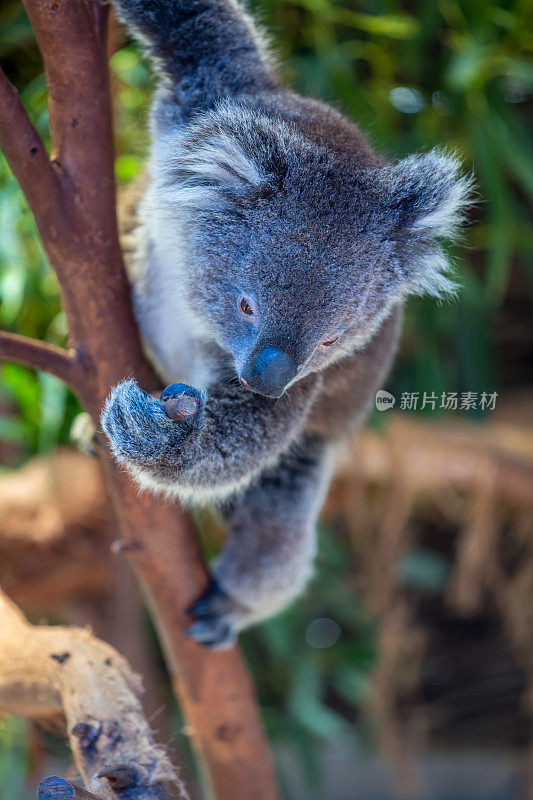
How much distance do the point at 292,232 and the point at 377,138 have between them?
4.85ft

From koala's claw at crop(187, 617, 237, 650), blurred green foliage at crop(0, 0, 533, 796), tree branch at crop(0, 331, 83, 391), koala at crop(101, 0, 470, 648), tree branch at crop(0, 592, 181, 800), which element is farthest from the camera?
blurred green foliage at crop(0, 0, 533, 796)

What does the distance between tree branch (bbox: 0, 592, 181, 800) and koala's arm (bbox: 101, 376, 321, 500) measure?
1.28 ft

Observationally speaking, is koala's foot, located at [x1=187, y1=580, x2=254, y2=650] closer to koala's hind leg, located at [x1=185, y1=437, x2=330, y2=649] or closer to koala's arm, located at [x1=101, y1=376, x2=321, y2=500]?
koala's hind leg, located at [x1=185, y1=437, x2=330, y2=649]

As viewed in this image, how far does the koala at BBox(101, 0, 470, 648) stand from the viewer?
142 centimetres

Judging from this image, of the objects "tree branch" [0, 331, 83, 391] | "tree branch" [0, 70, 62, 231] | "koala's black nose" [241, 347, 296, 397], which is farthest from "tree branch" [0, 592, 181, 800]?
"tree branch" [0, 70, 62, 231]

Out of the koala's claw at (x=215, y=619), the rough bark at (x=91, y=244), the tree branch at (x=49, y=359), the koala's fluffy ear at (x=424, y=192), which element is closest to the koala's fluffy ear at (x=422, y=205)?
the koala's fluffy ear at (x=424, y=192)

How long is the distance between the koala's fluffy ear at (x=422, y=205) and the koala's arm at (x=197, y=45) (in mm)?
451

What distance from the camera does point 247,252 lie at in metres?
1.46

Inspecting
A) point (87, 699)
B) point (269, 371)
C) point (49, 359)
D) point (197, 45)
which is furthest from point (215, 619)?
point (197, 45)

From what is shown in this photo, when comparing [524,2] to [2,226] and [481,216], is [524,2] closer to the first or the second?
[481,216]

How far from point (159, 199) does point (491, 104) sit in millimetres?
2215

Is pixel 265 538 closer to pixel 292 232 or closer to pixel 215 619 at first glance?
pixel 215 619

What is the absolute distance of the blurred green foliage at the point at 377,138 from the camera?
2.97 meters

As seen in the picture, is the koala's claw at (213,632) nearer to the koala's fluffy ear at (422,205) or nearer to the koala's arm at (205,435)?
the koala's arm at (205,435)
